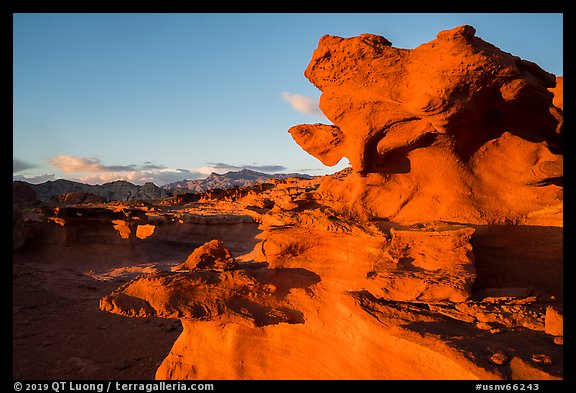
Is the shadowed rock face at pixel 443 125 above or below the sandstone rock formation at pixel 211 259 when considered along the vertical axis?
above

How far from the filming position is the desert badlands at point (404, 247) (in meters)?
2.95

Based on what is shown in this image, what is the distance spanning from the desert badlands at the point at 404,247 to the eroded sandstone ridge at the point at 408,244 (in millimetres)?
15

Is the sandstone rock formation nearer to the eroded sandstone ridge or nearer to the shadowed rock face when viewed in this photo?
the eroded sandstone ridge

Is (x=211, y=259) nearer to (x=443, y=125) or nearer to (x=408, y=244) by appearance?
(x=408, y=244)

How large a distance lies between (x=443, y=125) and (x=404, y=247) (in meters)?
1.27

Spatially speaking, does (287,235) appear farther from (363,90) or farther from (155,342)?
(155,342)

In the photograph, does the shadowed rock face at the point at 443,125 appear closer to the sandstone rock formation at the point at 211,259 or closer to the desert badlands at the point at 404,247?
the desert badlands at the point at 404,247

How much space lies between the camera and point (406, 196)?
4023mm

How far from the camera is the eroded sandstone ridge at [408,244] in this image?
9.68ft

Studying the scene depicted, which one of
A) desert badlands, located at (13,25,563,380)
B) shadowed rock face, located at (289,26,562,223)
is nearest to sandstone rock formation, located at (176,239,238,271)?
desert badlands, located at (13,25,563,380)

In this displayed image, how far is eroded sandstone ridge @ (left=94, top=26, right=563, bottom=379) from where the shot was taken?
295 cm

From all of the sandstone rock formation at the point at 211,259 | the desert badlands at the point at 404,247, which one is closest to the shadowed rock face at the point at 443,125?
the desert badlands at the point at 404,247

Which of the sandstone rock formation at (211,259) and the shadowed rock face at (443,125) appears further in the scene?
the sandstone rock formation at (211,259)
